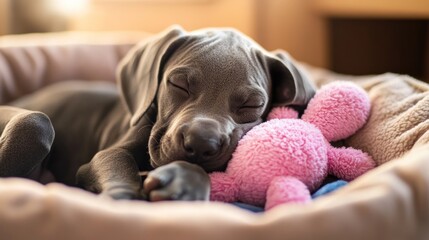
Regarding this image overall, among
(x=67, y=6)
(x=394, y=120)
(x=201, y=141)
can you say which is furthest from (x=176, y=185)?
(x=67, y=6)

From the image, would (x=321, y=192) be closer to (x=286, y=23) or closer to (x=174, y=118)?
(x=174, y=118)

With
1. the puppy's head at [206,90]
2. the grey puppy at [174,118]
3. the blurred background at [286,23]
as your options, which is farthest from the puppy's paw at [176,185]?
the blurred background at [286,23]

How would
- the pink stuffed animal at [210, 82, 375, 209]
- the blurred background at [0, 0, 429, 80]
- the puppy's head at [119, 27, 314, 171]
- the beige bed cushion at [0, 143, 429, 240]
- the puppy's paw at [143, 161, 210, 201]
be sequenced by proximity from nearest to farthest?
the beige bed cushion at [0, 143, 429, 240], the puppy's paw at [143, 161, 210, 201], the pink stuffed animal at [210, 82, 375, 209], the puppy's head at [119, 27, 314, 171], the blurred background at [0, 0, 429, 80]

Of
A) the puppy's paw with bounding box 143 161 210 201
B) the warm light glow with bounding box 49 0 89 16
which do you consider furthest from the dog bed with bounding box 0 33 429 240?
the warm light glow with bounding box 49 0 89 16

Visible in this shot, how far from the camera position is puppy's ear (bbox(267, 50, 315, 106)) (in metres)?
2.02

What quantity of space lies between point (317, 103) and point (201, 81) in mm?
427

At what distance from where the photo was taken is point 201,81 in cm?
188

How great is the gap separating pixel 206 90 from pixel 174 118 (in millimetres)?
140

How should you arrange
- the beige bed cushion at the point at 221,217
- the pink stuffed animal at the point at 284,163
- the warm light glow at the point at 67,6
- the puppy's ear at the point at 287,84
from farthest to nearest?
the warm light glow at the point at 67,6, the puppy's ear at the point at 287,84, the pink stuffed animal at the point at 284,163, the beige bed cushion at the point at 221,217

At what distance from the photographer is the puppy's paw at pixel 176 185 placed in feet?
4.76

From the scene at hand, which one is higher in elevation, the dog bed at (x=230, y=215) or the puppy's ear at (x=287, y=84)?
the dog bed at (x=230, y=215)

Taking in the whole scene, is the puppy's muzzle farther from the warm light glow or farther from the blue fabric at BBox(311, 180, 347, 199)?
the warm light glow

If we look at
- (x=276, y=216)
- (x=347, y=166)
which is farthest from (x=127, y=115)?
(x=276, y=216)

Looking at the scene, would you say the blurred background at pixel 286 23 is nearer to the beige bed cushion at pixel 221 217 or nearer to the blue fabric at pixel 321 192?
the blue fabric at pixel 321 192
